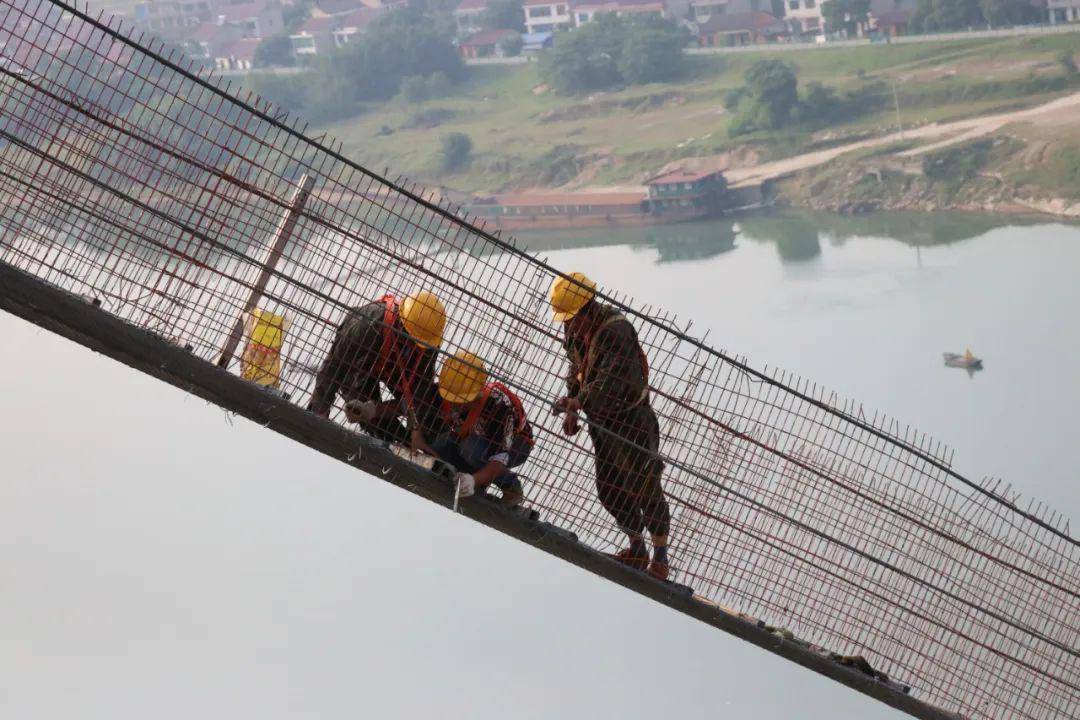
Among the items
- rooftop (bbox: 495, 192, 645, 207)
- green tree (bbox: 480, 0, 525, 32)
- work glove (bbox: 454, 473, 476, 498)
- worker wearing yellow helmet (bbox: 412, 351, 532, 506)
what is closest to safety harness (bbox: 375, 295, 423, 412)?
worker wearing yellow helmet (bbox: 412, 351, 532, 506)

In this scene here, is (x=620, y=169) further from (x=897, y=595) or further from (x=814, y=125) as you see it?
(x=897, y=595)

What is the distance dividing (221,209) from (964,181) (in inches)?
750

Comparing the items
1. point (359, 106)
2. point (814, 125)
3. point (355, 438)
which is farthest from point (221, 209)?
point (359, 106)

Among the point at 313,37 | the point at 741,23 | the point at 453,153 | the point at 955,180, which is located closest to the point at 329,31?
the point at 313,37

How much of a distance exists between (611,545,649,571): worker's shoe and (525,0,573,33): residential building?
1086 inches

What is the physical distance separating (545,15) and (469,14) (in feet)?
5.21

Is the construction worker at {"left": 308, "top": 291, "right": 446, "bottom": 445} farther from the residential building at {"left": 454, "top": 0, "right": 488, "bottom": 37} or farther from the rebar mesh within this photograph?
the residential building at {"left": 454, "top": 0, "right": 488, "bottom": 37}

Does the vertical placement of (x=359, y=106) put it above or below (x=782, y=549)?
above

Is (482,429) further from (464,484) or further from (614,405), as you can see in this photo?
(614,405)

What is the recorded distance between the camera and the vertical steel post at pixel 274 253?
3805mm

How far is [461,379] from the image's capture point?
157 inches

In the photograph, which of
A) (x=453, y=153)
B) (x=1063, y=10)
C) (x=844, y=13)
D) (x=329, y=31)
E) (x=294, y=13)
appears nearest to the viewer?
(x=453, y=153)

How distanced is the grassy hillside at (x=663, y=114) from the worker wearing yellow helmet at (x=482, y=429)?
2046cm

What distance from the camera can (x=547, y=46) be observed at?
29906 millimetres
